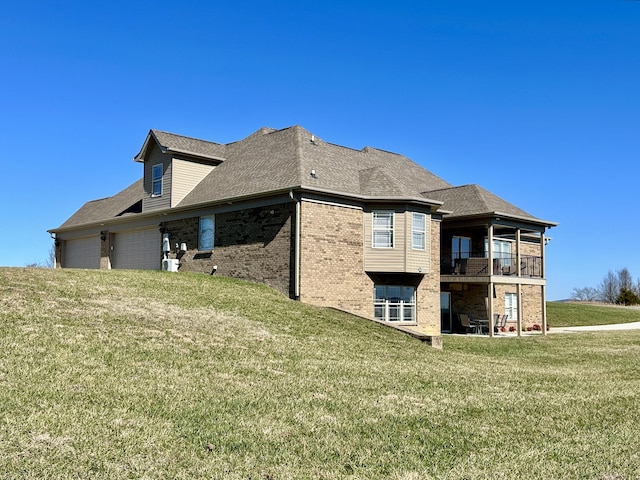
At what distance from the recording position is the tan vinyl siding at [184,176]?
2695 cm

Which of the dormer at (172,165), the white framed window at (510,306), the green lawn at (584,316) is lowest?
the green lawn at (584,316)

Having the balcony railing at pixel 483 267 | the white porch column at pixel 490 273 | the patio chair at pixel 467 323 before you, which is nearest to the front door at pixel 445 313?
the patio chair at pixel 467 323

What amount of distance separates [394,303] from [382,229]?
2873 mm

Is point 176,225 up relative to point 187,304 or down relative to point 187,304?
up

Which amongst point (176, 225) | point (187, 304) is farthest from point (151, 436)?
point (176, 225)

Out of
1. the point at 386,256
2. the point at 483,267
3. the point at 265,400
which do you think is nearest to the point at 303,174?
the point at 386,256

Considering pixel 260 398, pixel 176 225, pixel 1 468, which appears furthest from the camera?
pixel 176 225

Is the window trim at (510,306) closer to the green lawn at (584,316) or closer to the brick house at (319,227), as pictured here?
the brick house at (319,227)

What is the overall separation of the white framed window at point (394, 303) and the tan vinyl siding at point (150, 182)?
31.0 feet

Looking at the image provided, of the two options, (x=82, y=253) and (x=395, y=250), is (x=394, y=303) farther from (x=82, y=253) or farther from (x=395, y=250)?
(x=82, y=253)

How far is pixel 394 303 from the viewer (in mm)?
24469

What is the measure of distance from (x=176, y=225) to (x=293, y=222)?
7073 millimetres

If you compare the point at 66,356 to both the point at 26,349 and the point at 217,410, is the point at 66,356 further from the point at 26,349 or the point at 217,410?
the point at 217,410

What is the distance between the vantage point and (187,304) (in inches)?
679
